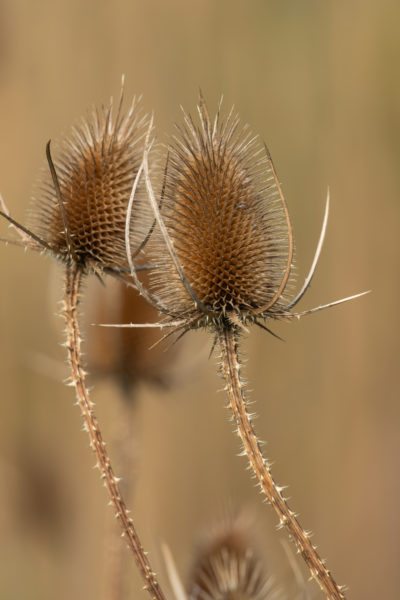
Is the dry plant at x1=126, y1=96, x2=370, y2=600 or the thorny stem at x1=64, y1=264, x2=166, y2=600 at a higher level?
the dry plant at x1=126, y1=96, x2=370, y2=600

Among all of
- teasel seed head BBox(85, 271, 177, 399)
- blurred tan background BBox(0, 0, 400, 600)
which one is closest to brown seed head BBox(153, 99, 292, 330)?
teasel seed head BBox(85, 271, 177, 399)

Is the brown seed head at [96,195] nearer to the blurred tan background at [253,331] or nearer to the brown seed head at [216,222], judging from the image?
the brown seed head at [216,222]

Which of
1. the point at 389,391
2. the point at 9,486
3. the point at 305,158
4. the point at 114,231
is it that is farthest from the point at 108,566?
the point at 305,158

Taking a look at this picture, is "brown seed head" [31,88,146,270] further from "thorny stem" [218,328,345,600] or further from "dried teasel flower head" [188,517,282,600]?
"dried teasel flower head" [188,517,282,600]

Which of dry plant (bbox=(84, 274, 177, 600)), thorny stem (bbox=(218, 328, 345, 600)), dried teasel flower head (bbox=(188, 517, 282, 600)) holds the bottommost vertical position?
dried teasel flower head (bbox=(188, 517, 282, 600))

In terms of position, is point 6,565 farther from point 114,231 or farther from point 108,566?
point 114,231

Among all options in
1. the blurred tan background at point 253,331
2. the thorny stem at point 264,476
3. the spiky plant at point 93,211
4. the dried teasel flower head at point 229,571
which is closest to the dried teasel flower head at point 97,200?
the spiky plant at point 93,211
